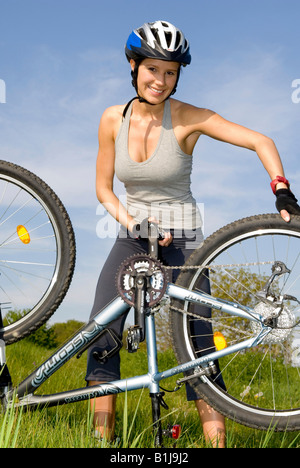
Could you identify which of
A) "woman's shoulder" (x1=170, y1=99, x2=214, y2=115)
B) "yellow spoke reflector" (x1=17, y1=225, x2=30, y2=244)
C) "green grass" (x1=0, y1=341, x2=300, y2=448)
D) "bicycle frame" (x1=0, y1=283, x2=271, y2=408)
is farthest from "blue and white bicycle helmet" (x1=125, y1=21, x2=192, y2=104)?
"green grass" (x1=0, y1=341, x2=300, y2=448)

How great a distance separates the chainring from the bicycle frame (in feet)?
0.24

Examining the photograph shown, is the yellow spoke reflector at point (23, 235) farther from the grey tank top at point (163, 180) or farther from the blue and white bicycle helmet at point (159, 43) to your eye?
the blue and white bicycle helmet at point (159, 43)

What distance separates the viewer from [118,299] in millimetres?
3014

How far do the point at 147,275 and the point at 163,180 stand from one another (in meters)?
0.72

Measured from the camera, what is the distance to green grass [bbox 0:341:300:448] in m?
2.62

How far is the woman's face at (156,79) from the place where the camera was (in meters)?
3.25

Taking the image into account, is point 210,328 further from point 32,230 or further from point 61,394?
point 32,230

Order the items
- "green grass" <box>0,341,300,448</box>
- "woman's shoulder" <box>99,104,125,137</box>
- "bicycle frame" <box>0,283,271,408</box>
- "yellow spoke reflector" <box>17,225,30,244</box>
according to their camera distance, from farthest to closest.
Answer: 1. "woman's shoulder" <box>99,104,125,137</box>
2. "yellow spoke reflector" <box>17,225,30,244</box>
3. "bicycle frame" <box>0,283,271,408</box>
4. "green grass" <box>0,341,300,448</box>

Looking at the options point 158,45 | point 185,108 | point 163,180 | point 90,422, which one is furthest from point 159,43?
point 90,422

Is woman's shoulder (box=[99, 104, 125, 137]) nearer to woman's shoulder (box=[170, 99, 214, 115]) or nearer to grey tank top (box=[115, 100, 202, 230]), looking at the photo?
grey tank top (box=[115, 100, 202, 230])

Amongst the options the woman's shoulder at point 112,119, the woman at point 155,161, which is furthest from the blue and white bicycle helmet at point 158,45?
the woman's shoulder at point 112,119
